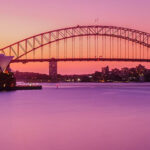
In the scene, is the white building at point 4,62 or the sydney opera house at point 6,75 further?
the white building at point 4,62

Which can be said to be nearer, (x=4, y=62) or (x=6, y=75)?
(x=6, y=75)

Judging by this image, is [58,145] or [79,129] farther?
[79,129]

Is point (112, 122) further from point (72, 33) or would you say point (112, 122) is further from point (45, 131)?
point (72, 33)

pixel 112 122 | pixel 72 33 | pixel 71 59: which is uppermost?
pixel 72 33

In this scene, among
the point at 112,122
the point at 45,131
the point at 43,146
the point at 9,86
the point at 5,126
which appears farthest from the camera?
the point at 9,86

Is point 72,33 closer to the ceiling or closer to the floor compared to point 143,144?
closer to the ceiling

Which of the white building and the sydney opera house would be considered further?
the white building

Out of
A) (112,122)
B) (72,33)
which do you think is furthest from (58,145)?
(72,33)

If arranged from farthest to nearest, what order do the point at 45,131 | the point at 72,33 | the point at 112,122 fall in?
the point at 72,33 → the point at 112,122 → the point at 45,131
